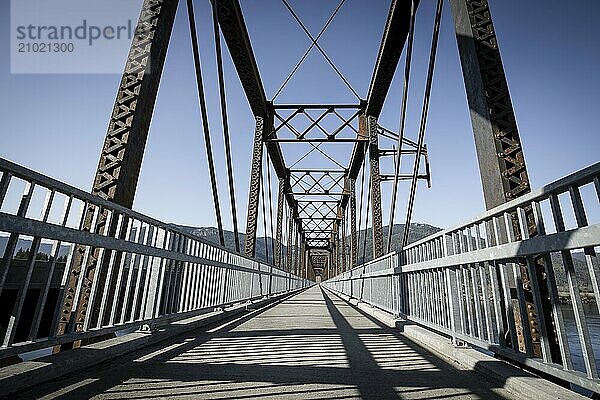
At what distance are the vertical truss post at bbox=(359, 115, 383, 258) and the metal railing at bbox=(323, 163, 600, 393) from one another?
692cm

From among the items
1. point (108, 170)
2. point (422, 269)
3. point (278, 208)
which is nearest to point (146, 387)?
point (108, 170)

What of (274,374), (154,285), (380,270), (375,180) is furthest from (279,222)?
(274,374)

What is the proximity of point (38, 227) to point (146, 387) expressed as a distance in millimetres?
1088

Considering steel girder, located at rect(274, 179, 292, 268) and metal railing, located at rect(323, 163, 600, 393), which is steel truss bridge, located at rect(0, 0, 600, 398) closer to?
metal railing, located at rect(323, 163, 600, 393)

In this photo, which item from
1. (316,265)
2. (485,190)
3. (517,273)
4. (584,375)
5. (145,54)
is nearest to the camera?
(584,375)

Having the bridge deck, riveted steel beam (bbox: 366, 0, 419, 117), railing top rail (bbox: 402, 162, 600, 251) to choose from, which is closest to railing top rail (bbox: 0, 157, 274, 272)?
the bridge deck

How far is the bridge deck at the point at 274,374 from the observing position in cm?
209

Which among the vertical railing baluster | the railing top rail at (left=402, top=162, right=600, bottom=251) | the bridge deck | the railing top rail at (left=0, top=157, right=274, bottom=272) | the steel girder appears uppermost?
the steel girder

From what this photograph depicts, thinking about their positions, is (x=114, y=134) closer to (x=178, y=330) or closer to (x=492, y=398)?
(x=178, y=330)

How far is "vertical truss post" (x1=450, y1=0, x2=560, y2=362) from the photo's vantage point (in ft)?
11.1

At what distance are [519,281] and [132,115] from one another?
3.72 m

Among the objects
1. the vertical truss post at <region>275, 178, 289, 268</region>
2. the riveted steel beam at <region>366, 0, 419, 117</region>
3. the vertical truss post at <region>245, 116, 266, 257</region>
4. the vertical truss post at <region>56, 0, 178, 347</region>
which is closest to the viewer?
the vertical truss post at <region>56, 0, 178, 347</region>

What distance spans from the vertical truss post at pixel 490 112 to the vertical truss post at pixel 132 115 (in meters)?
3.38

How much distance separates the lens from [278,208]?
24781 millimetres
